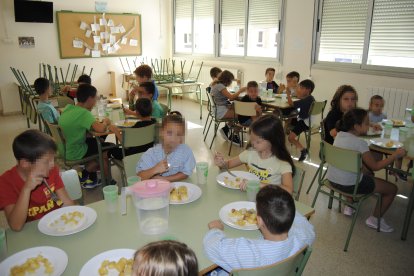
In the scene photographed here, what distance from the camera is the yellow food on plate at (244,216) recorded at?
1.57m

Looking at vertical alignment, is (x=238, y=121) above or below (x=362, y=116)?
below

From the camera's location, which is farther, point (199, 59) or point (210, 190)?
point (199, 59)

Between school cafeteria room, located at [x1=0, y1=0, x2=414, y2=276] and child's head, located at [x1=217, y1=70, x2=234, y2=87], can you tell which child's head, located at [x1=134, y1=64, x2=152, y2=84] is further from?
child's head, located at [x1=217, y1=70, x2=234, y2=87]

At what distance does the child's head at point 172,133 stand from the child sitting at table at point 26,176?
2.16ft

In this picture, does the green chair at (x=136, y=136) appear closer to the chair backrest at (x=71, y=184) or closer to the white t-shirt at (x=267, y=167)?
the chair backrest at (x=71, y=184)

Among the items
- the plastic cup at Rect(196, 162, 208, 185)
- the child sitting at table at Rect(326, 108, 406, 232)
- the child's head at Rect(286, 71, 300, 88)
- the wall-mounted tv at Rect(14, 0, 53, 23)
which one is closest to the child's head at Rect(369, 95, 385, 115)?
the child sitting at table at Rect(326, 108, 406, 232)

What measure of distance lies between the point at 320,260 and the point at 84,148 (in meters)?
2.46

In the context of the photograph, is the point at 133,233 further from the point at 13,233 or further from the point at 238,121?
the point at 238,121

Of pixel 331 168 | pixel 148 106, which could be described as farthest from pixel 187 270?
pixel 148 106

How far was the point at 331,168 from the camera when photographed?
9.55 feet

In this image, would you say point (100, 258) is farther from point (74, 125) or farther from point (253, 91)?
point (253, 91)

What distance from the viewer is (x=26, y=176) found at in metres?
1.76

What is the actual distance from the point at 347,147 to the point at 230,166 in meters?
1.12

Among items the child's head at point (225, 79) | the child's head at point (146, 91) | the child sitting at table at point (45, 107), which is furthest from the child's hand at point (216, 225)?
the child's head at point (225, 79)
